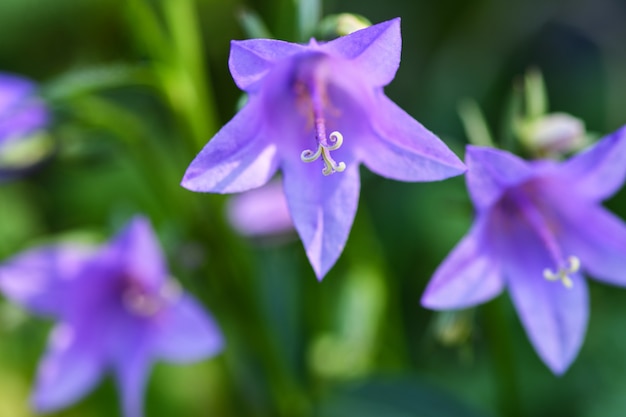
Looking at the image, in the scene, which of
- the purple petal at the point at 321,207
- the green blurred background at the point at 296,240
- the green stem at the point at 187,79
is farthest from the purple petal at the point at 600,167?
the green stem at the point at 187,79

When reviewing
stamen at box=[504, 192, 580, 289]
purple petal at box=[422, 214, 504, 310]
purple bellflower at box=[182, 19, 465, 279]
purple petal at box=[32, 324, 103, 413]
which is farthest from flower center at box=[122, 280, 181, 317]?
stamen at box=[504, 192, 580, 289]

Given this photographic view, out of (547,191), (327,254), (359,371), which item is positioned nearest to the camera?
(327,254)

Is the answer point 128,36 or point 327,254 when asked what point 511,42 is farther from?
point 327,254

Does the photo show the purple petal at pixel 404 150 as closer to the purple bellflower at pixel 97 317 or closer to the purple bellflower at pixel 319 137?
the purple bellflower at pixel 319 137

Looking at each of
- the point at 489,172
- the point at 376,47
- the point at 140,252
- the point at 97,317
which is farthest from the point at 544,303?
the point at 97,317

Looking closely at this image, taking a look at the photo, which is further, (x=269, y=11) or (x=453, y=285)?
(x=269, y=11)

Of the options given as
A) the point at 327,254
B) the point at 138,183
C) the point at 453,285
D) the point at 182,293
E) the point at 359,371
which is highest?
the point at 327,254

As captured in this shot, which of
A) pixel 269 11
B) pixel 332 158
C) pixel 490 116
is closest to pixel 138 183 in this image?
pixel 269 11

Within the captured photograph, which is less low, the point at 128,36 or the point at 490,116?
the point at 128,36
